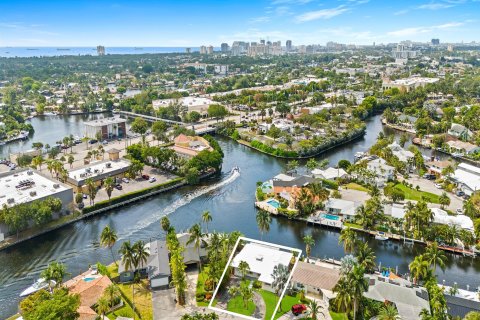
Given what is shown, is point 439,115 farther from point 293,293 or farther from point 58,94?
point 58,94

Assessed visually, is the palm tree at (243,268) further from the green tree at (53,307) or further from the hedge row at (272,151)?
the hedge row at (272,151)

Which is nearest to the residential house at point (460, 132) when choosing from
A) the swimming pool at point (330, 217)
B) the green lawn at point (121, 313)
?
the swimming pool at point (330, 217)

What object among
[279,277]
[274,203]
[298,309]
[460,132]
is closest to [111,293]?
[279,277]

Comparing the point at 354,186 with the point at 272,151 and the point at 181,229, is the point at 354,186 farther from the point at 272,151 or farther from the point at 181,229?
the point at 181,229

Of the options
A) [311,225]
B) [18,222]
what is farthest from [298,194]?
[18,222]

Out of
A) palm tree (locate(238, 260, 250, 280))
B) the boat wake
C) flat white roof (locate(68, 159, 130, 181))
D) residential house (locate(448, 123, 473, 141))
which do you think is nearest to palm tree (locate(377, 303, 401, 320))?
palm tree (locate(238, 260, 250, 280))

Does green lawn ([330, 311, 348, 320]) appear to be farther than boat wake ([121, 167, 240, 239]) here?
No

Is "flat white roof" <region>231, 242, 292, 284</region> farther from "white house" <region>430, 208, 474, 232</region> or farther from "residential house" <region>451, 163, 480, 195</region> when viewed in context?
"residential house" <region>451, 163, 480, 195</region>
